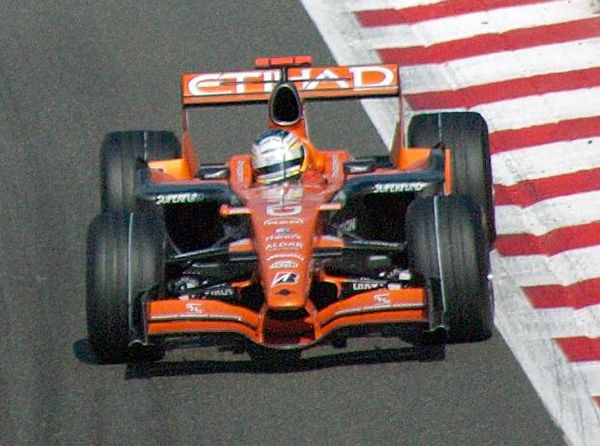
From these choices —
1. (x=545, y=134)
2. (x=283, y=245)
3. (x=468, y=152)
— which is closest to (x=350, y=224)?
(x=468, y=152)

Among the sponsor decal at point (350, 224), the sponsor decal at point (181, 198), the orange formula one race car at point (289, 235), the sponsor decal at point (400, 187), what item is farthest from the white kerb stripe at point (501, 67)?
the sponsor decal at point (181, 198)

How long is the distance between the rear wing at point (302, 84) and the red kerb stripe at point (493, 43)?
10.7ft

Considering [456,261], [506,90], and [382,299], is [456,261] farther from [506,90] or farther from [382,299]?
[506,90]

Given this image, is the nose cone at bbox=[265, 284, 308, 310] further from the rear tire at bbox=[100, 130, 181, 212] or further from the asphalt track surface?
the rear tire at bbox=[100, 130, 181, 212]

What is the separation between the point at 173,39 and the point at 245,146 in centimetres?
234

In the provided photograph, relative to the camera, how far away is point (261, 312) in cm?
1127

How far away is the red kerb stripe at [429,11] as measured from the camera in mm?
17359

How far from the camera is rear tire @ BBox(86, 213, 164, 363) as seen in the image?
11344 millimetres

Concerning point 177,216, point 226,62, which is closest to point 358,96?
point 177,216

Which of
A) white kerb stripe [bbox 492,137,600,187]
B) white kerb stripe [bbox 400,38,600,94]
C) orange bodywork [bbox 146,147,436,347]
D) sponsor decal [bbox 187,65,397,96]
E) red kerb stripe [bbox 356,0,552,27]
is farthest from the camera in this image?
red kerb stripe [bbox 356,0,552,27]

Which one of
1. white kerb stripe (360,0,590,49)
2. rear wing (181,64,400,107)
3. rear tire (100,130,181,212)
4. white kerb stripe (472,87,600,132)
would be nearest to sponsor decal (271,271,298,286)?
rear tire (100,130,181,212)

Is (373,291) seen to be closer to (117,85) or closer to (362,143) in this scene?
(362,143)

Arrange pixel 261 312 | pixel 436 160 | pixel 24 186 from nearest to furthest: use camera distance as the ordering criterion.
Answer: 1. pixel 261 312
2. pixel 436 160
3. pixel 24 186

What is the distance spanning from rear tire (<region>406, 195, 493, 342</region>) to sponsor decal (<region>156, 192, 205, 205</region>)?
1493 millimetres
